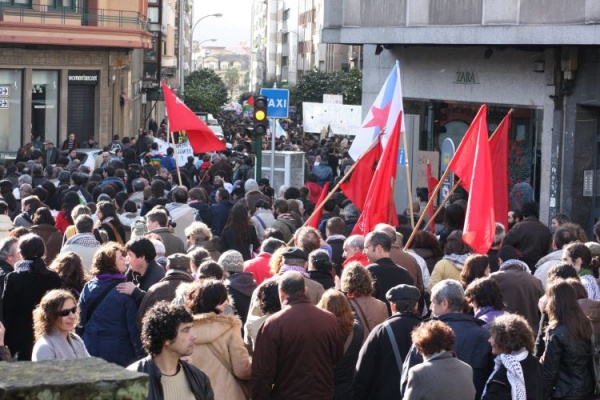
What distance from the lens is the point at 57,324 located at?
7328 millimetres

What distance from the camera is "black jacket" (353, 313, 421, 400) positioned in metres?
7.89

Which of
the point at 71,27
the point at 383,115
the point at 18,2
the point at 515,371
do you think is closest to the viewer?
the point at 515,371

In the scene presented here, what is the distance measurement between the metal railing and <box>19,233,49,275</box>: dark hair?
91.5 feet

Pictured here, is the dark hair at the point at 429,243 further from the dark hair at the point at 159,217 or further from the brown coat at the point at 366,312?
the brown coat at the point at 366,312

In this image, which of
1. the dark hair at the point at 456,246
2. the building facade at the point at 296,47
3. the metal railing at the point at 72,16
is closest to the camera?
the dark hair at the point at 456,246

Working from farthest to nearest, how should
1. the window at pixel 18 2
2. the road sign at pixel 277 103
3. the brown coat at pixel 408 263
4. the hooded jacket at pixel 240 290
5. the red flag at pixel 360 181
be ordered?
the window at pixel 18 2 → the road sign at pixel 277 103 → the red flag at pixel 360 181 → the brown coat at pixel 408 263 → the hooded jacket at pixel 240 290

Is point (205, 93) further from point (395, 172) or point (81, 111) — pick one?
point (395, 172)

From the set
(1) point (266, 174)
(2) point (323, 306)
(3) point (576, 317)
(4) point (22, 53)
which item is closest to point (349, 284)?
(2) point (323, 306)

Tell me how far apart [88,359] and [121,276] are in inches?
214

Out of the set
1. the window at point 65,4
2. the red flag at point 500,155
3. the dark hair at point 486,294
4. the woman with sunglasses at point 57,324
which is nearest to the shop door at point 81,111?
the window at point 65,4

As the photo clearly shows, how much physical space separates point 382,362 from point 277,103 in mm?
15090

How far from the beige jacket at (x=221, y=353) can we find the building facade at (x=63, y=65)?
97.2ft

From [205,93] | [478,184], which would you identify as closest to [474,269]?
[478,184]

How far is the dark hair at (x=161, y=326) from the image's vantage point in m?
6.12
